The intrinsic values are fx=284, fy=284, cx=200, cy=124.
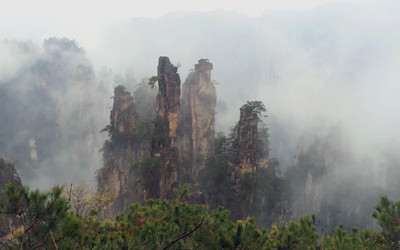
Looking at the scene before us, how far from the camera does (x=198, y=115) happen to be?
171ft

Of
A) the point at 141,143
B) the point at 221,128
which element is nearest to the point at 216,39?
the point at 221,128

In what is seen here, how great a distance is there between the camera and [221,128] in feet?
244

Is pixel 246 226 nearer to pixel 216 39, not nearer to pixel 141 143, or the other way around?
pixel 141 143

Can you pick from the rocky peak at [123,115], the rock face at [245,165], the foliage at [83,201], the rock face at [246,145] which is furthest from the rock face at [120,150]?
the rock face at [246,145]

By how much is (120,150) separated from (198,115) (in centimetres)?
1544

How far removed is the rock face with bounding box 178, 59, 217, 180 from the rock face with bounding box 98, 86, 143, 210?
9675 millimetres

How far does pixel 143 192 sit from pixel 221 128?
4365 cm

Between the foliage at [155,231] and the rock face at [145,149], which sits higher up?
the rock face at [145,149]

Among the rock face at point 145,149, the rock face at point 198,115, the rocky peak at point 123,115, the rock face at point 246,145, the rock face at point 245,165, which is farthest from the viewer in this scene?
the rock face at point 198,115

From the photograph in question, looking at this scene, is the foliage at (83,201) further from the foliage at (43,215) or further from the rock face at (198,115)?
the rock face at (198,115)

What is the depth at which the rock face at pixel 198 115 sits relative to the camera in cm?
5150

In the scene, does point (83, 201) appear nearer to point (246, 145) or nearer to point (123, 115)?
point (246, 145)

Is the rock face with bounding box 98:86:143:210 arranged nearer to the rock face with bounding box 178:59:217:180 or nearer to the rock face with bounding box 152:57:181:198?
the rock face with bounding box 178:59:217:180

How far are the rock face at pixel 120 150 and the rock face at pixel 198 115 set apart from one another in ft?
31.7
